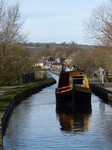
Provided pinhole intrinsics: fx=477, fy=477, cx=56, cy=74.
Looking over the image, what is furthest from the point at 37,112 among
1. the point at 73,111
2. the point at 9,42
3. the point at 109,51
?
the point at 109,51

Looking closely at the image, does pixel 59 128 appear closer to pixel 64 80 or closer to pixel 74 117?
pixel 74 117

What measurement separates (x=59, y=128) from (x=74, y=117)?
412cm

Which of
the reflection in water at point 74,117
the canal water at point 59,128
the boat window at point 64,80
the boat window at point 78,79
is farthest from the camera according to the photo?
the boat window at point 64,80

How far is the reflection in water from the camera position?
19.1m

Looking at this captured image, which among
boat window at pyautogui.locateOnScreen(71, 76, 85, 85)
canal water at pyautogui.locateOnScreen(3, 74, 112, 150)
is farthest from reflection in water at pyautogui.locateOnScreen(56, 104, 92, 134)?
boat window at pyautogui.locateOnScreen(71, 76, 85, 85)

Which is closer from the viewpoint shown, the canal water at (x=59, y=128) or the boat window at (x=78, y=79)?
the canal water at (x=59, y=128)

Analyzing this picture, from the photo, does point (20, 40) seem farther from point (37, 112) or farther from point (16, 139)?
point (16, 139)

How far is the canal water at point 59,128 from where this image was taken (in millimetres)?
15402

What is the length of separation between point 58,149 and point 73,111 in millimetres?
11179

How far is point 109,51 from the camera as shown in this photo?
2172 inches

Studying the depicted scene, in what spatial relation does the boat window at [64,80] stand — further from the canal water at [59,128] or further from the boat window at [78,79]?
the canal water at [59,128]

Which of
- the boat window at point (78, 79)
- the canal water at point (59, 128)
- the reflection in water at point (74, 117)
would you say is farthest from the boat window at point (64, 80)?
the canal water at point (59, 128)

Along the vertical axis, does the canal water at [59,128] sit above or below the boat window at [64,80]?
below

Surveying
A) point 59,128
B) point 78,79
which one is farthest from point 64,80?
point 59,128
